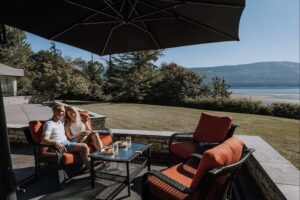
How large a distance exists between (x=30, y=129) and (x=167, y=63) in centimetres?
2280

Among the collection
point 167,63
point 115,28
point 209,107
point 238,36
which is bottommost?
point 209,107

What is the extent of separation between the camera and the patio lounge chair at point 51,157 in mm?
3529

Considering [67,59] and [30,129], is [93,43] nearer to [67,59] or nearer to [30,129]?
[30,129]

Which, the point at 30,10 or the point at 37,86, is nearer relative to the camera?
the point at 30,10

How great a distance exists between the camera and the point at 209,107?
19.2 meters

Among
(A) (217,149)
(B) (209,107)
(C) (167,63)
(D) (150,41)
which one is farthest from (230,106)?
(A) (217,149)

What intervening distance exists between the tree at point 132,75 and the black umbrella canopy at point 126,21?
1971 cm

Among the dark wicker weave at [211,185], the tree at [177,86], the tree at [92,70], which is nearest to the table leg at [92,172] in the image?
the dark wicker weave at [211,185]

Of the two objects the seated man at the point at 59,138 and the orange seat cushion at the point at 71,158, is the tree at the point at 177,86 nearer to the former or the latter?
the seated man at the point at 59,138

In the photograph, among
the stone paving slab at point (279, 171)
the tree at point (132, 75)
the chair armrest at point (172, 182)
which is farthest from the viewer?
the tree at point (132, 75)

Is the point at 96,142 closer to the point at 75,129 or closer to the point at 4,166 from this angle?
the point at 75,129

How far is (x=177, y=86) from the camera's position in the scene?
74.7 feet

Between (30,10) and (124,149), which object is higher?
(30,10)

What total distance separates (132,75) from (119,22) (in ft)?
71.9
